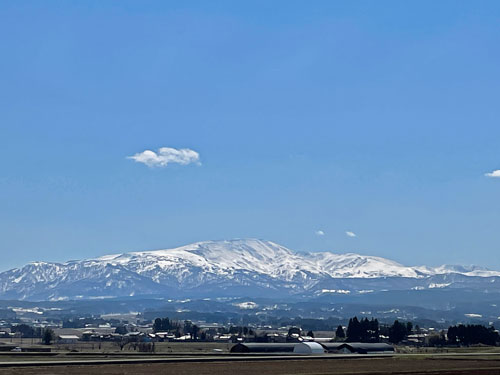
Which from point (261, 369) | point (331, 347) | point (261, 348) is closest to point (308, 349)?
point (261, 348)

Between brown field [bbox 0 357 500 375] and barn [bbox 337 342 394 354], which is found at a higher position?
barn [bbox 337 342 394 354]

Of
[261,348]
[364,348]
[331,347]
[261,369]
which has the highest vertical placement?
[261,348]

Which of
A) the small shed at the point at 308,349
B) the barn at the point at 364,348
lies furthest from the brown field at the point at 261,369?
the barn at the point at 364,348

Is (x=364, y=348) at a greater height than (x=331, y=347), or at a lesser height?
lesser

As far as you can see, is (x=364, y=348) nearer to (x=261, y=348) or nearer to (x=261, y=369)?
(x=261, y=348)

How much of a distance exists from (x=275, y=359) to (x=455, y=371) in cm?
3239

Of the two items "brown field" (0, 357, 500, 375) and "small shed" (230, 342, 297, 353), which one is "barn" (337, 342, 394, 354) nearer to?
"small shed" (230, 342, 297, 353)

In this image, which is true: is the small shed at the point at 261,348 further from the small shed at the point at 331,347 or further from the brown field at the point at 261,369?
the brown field at the point at 261,369

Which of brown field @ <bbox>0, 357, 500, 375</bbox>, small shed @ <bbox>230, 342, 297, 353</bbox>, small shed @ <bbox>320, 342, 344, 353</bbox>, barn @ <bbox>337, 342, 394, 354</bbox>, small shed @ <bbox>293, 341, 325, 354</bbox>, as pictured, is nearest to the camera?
brown field @ <bbox>0, 357, 500, 375</bbox>

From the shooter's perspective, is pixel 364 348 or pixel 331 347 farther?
pixel 331 347

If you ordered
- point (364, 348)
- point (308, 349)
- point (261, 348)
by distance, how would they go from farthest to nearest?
1. point (364, 348)
2. point (308, 349)
3. point (261, 348)

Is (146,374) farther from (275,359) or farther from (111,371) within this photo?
(275,359)

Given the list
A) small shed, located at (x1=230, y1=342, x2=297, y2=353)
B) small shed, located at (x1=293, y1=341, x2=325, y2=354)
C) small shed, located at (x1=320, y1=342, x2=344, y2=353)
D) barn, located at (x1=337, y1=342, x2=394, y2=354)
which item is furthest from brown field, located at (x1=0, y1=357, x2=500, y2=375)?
small shed, located at (x1=320, y1=342, x2=344, y2=353)

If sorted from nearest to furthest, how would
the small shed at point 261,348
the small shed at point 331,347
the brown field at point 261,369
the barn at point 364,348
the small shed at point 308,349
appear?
the brown field at point 261,369 < the small shed at point 261,348 < the small shed at point 308,349 < the barn at point 364,348 < the small shed at point 331,347
